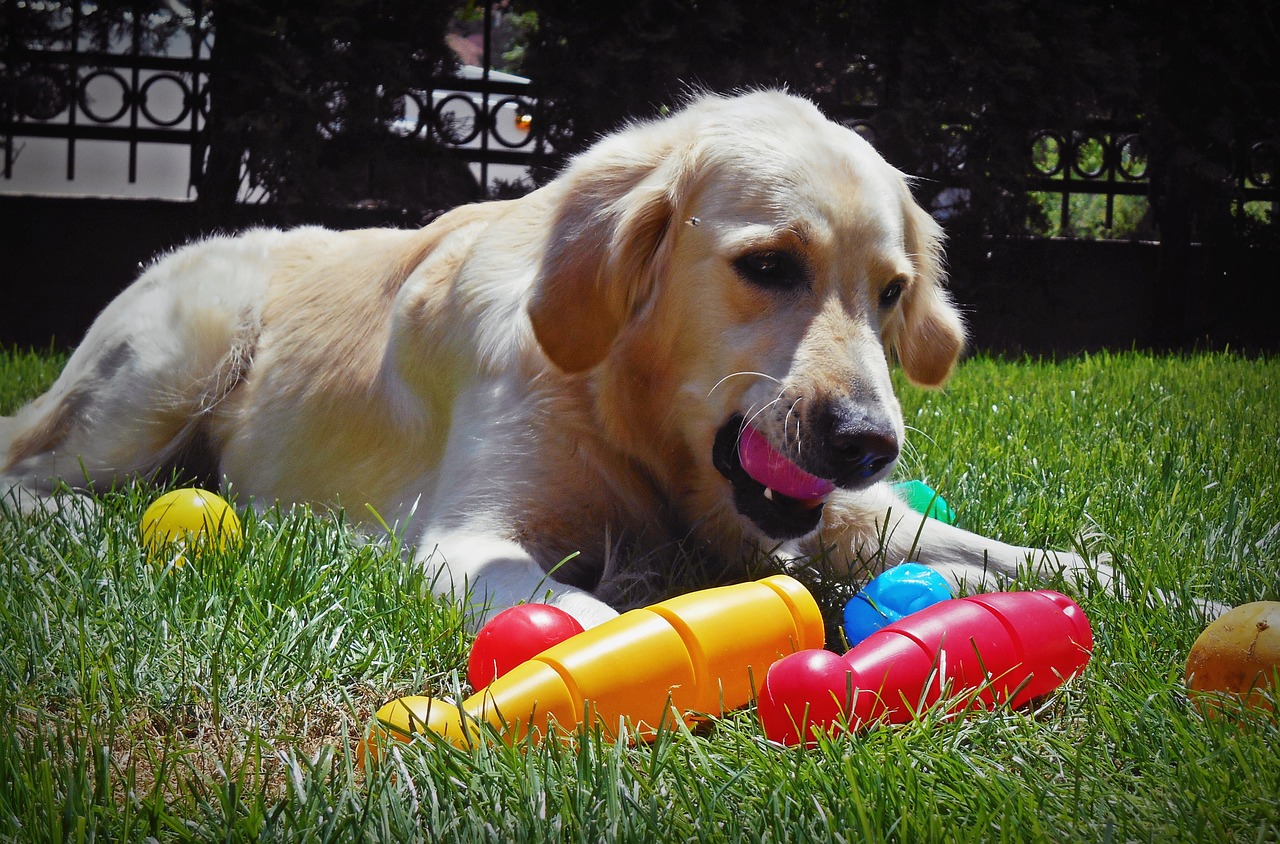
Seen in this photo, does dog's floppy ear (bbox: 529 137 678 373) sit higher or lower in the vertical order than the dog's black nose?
higher

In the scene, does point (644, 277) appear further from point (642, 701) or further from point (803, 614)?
point (642, 701)

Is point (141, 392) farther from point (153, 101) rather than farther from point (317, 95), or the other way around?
point (153, 101)

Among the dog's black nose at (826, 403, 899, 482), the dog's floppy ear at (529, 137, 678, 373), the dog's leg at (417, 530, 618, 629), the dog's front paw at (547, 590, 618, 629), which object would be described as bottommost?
the dog's leg at (417, 530, 618, 629)

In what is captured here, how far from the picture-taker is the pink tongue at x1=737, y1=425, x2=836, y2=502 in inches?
86.4

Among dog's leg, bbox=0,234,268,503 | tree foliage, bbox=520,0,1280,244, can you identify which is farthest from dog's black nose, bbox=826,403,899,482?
tree foliage, bbox=520,0,1280,244

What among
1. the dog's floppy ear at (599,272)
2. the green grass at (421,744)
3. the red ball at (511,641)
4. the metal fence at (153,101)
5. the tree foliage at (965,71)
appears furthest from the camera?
the metal fence at (153,101)

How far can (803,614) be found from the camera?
1.82 metres

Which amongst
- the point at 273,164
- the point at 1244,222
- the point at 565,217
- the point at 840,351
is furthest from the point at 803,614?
the point at 1244,222

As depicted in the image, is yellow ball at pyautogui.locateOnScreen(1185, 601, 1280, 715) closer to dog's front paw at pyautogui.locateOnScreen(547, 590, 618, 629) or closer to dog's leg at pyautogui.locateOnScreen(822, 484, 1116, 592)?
dog's leg at pyautogui.locateOnScreen(822, 484, 1116, 592)

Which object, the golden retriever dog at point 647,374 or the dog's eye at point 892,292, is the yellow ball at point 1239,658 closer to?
the golden retriever dog at point 647,374

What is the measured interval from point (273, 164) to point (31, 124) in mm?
1761

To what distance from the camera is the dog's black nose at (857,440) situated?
2021mm

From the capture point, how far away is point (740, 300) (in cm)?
229

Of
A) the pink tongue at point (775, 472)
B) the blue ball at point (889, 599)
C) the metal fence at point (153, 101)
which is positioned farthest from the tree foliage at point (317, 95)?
the blue ball at point (889, 599)
